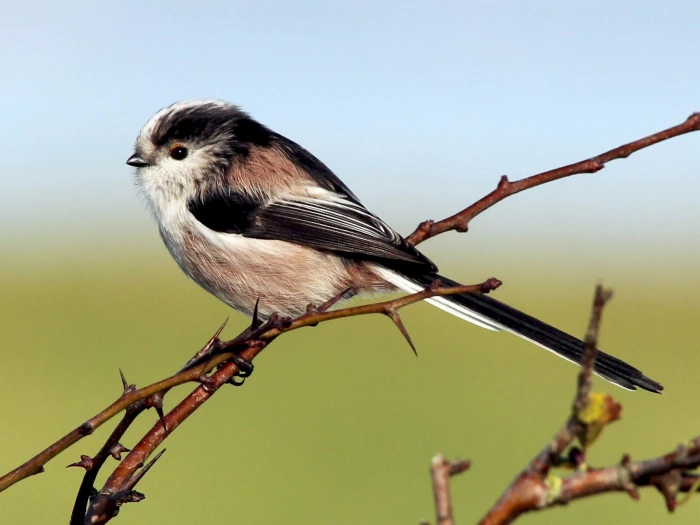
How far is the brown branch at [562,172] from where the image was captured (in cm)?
166

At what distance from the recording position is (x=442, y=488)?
71 centimetres

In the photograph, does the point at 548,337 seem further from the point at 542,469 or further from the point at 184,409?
the point at 542,469

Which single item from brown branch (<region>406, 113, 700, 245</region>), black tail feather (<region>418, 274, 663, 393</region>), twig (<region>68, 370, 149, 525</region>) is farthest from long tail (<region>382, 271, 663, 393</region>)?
twig (<region>68, 370, 149, 525</region>)

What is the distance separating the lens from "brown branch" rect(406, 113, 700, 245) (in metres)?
1.66

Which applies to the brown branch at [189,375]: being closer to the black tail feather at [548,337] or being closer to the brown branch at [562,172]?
the brown branch at [562,172]

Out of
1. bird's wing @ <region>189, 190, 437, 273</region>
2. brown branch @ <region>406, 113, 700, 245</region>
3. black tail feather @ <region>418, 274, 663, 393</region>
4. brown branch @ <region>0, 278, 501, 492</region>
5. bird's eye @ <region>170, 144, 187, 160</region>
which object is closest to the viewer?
brown branch @ <region>0, 278, 501, 492</region>

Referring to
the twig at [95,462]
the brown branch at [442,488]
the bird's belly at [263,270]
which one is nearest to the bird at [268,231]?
the bird's belly at [263,270]

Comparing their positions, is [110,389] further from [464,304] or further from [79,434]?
[79,434]

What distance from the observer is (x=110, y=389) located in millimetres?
11438

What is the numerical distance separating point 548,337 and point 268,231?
3.72ft

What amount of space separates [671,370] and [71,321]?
9.58 metres

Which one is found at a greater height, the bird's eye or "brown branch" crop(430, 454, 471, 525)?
the bird's eye

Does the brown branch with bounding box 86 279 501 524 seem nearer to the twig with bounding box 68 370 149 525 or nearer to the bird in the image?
the twig with bounding box 68 370 149 525

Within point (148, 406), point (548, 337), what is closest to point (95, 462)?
point (148, 406)
